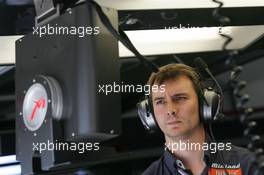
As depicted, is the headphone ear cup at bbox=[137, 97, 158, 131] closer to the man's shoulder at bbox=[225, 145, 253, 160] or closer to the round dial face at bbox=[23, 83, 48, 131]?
the man's shoulder at bbox=[225, 145, 253, 160]

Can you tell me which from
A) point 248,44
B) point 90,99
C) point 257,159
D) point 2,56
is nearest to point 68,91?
point 90,99

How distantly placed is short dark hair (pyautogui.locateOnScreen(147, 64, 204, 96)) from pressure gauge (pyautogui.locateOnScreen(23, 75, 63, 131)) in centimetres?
71

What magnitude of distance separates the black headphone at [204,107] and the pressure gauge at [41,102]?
0.71m

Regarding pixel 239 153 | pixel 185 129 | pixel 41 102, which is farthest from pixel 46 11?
pixel 239 153

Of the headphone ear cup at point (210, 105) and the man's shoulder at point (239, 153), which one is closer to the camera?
the headphone ear cup at point (210, 105)

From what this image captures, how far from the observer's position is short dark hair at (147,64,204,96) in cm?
169

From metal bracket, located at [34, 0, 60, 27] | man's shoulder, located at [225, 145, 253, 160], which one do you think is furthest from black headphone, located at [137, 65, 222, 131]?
metal bracket, located at [34, 0, 60, 27]

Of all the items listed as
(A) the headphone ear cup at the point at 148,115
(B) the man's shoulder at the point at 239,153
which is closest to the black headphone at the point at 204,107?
(A) the headphone ear cup at the point at 148,115

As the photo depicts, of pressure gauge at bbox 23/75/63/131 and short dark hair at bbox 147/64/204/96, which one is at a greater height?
short dark hair at bbox 147/64/204/96

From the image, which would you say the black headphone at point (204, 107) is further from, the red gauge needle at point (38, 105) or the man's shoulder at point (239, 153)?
the red gauge needle at point (38, 105)

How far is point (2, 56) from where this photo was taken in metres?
2.13

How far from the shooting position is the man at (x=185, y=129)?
1.65 meters

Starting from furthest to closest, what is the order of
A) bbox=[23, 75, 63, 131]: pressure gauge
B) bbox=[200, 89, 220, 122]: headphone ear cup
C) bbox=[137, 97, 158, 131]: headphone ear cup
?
bbox=[137, 97, 158, 131]: headphone ear cup
bbox=[200, 89, 220, 122]: headphone ear cup
bbox=[23, 75, 63, 131]: pressure gauge

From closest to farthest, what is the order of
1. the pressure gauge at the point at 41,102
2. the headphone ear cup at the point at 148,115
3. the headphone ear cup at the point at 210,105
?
1. the pressure gauge at the point at 41,102
2. the headphone ear cup at the point at 210,105
3. the headphone ear cup at the point at 148,115
